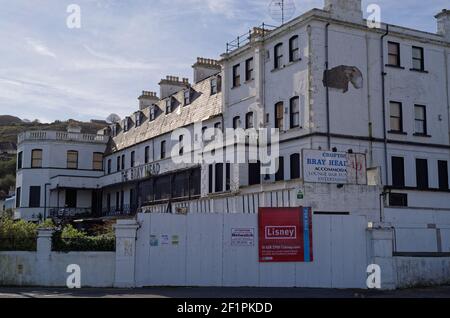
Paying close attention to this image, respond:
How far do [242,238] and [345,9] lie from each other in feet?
58.8

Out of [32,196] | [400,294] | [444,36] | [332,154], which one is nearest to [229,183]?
[332,154]

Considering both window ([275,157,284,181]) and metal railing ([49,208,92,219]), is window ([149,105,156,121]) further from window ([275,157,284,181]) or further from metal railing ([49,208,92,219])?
window ([275,157,284,181])

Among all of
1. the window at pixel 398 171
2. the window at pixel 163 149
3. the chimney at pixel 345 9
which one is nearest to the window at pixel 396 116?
the window at pixel 398 171

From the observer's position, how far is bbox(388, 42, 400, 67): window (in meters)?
35.8

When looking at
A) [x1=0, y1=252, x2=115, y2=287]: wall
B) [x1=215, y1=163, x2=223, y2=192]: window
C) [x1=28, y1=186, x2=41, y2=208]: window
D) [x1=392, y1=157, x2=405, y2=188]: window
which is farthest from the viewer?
[x1=28, y1=186, x2=41, y2=208]: window

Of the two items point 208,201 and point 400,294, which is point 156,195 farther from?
point 400,294

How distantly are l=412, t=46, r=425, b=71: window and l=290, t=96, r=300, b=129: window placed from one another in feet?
26.7

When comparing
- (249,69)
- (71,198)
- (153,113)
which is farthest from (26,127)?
(249,69)

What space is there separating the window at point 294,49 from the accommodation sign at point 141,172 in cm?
1661

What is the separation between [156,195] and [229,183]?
50.8 feet

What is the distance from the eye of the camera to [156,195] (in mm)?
47094

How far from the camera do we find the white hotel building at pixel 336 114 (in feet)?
92.7

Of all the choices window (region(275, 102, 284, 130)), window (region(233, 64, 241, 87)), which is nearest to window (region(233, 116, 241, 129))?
window (region(233, 64, 241, 87))
